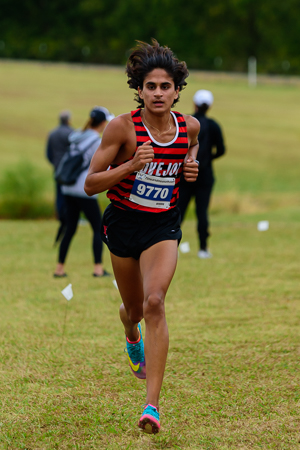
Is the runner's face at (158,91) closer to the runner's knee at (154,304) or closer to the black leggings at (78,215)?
the runner's knee at (154,304)

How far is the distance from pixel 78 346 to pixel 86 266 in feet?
14.0

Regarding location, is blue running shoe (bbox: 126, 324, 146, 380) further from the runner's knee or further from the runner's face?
the runner's face

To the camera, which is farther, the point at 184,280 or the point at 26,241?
the point at 26,241

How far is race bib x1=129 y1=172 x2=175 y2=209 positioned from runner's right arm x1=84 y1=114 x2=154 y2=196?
15 centimetres

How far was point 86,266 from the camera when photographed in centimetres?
1001

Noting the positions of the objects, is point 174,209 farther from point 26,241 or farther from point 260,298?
point 26,241

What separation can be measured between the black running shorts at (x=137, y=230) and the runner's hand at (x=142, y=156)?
393 mm

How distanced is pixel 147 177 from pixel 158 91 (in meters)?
0.55

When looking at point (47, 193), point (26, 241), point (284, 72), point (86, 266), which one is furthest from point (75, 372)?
point (284, 72)

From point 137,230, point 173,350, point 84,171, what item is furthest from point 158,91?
point 84,171

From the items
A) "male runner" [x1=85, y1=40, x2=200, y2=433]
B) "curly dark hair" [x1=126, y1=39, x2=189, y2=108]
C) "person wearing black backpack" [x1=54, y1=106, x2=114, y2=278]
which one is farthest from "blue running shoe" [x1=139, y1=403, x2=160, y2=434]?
"person wearing black backpack" [x1=54, y1=106, x2=114, y2=278]

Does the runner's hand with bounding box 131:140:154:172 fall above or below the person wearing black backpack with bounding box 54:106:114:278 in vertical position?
above

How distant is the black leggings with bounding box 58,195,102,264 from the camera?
838cm


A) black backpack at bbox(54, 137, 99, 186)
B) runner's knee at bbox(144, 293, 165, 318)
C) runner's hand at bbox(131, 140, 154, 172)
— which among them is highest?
runner's hand at bbox(131, 140, 154, 172)
